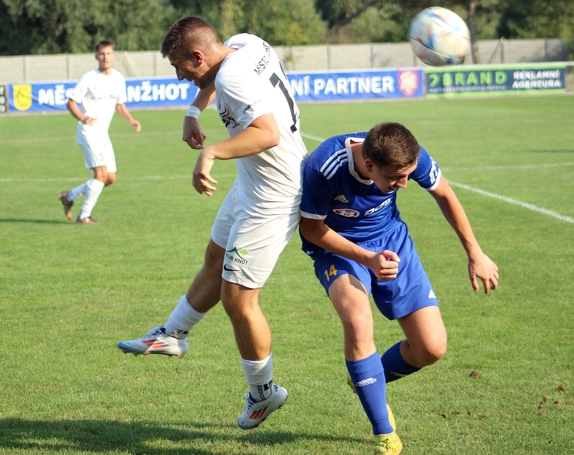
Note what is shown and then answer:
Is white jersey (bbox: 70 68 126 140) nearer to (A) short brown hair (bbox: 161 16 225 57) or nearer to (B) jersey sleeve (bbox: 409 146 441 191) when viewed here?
(A) short brown hair (bbox: 161 16 225 57)

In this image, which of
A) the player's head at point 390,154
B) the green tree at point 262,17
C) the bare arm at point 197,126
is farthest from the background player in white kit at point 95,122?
the green tree at point 262,17

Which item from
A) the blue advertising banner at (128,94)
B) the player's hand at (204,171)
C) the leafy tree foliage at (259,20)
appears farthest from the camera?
the leafy tree foliage at (259,20)

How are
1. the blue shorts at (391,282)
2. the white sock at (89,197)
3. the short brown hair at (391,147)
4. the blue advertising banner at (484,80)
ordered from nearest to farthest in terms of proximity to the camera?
1. the short brown hair at (391,147)
2. the blue shorts at (391,282)
3. the white sock at (89,197)
4. the blue advertising banner at (484,80)

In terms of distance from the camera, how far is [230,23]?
64.0m

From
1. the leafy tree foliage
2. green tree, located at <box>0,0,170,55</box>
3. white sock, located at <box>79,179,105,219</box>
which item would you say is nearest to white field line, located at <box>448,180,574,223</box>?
white sock, located at <box>79,179,105,219</box>

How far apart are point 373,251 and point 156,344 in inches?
58.7

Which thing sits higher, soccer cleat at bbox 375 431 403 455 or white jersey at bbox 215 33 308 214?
white jersey at bbox 215 33 308 214

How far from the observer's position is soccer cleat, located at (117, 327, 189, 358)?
509 centimetres

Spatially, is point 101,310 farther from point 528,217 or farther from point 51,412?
point 528,217

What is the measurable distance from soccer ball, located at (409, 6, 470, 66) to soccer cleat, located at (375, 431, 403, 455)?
3.10m

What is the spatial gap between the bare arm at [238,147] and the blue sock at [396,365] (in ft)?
4.57

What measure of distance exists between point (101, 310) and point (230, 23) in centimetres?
5912

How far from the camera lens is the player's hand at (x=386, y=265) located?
13.6 feet

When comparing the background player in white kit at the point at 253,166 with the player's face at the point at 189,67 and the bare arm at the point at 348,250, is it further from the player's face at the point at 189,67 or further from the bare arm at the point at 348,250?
the bare arm at the point at 348,250
